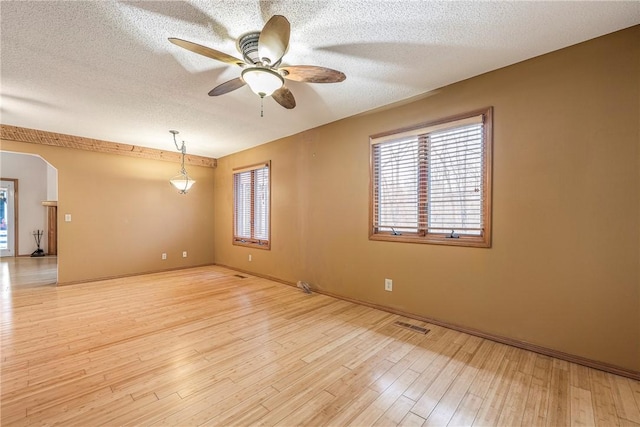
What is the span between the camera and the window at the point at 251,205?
518cm

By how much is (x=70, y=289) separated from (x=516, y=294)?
19.9ft

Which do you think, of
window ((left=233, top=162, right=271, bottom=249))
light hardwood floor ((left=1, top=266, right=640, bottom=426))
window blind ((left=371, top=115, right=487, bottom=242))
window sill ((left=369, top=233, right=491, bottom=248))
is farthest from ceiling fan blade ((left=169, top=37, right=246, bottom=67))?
window ((left=233, top=162, right=271, bottom=249))

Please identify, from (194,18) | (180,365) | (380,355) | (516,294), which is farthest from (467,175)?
(180,365)

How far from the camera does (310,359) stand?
2238 millimetres

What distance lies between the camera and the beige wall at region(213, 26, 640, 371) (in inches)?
79.5

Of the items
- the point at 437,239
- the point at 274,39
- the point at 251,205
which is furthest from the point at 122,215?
the point at 437,239

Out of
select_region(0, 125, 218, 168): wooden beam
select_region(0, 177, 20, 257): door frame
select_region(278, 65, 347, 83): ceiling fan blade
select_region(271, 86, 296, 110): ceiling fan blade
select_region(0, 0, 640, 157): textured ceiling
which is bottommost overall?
select_region(0, 177, 20, 257): door frame

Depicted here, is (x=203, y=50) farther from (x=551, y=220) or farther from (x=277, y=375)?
(x=551, y=220)

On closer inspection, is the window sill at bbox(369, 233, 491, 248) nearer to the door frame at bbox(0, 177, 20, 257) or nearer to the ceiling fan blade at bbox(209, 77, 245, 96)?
the ceiling fan blade at bbox(209, 77, 245, 96)

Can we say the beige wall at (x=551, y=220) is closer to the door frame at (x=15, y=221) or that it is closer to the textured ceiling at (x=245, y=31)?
the textured ceiling at (x=245, y=31)

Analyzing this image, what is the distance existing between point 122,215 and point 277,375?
4859 mm

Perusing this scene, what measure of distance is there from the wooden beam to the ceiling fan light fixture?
14.8ft

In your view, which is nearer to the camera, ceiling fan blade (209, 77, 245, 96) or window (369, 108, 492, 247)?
ceiling fan blade (209, 77, 245, 96)

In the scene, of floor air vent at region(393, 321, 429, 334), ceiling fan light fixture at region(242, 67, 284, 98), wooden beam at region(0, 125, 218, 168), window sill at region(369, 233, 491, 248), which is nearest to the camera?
ceiling fan light fixture at region(242, 67, 284, 98)
